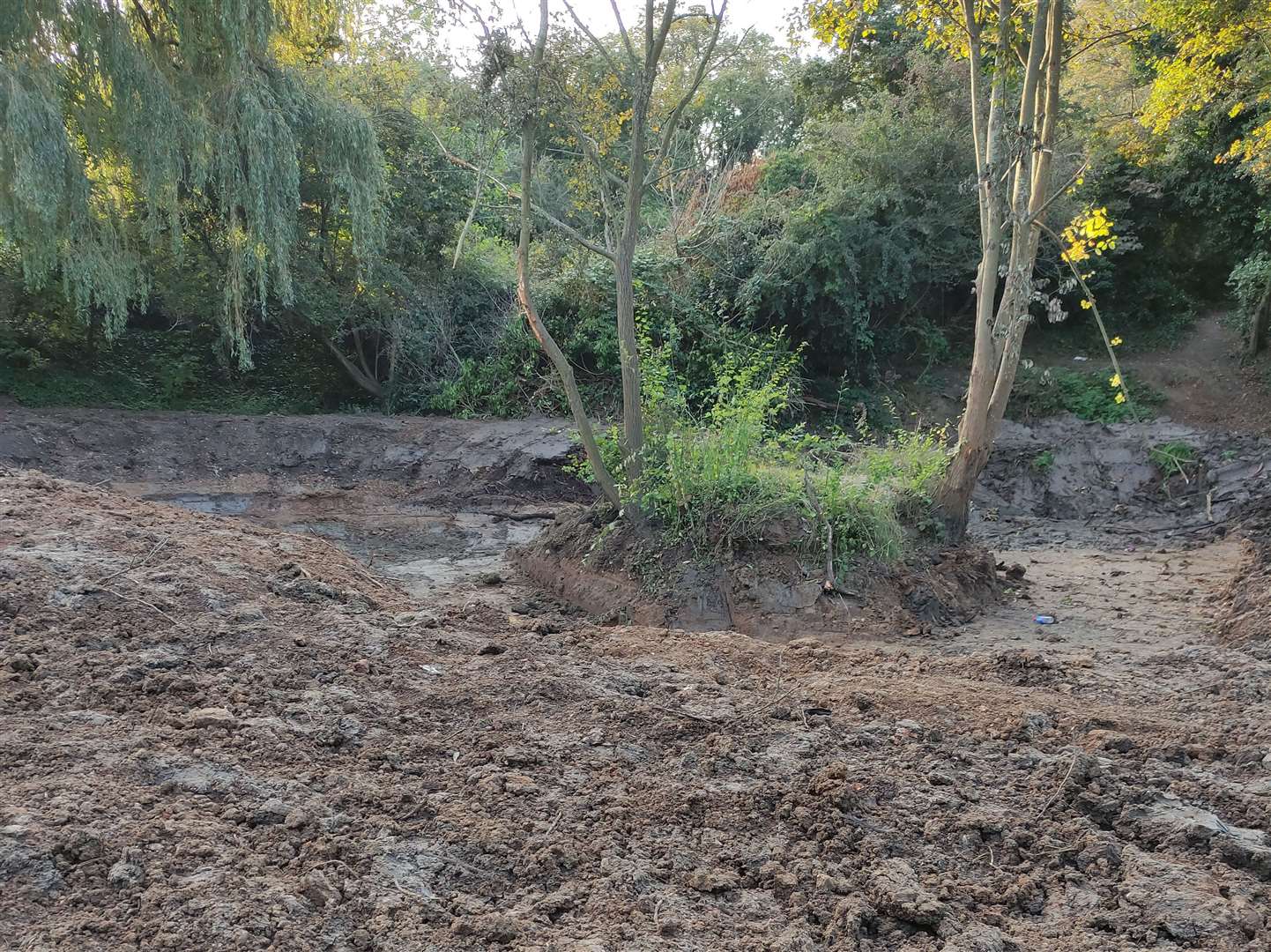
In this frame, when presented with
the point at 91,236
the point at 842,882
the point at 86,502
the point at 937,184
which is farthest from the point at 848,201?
the point at 842,882

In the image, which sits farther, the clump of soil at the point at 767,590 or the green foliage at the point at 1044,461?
the green foliage at the point at 1044,461

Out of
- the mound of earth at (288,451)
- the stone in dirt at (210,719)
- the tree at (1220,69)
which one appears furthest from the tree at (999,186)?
the stone in dirt at (210,719)

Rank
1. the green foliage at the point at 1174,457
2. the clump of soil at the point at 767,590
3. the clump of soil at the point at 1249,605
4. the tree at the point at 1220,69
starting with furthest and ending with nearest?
1. the green foliage at the point at 1174,457
2. the tree at the point at 1220,69
3. the clump of soil at the point at 767,590
4. the clump of soil at the point at 1249,605

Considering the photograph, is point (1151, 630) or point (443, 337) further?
point (443, 337)

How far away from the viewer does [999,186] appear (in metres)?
7.91

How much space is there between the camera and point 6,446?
36.2ft

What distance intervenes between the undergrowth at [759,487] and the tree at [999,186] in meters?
0.31

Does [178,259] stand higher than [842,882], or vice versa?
[178,259]

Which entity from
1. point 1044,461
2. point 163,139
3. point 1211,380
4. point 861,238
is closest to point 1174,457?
point 1044,461

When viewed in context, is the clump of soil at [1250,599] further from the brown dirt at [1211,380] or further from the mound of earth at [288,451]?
the mound of earth at [288,451]

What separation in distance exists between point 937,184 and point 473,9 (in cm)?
989

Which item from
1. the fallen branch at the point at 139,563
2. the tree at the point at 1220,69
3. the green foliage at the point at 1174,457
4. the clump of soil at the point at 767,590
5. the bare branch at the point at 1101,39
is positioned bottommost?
the clump of soil at the point at 767,590

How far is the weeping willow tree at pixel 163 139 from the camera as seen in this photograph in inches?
380

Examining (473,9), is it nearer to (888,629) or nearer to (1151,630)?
(888,629)
